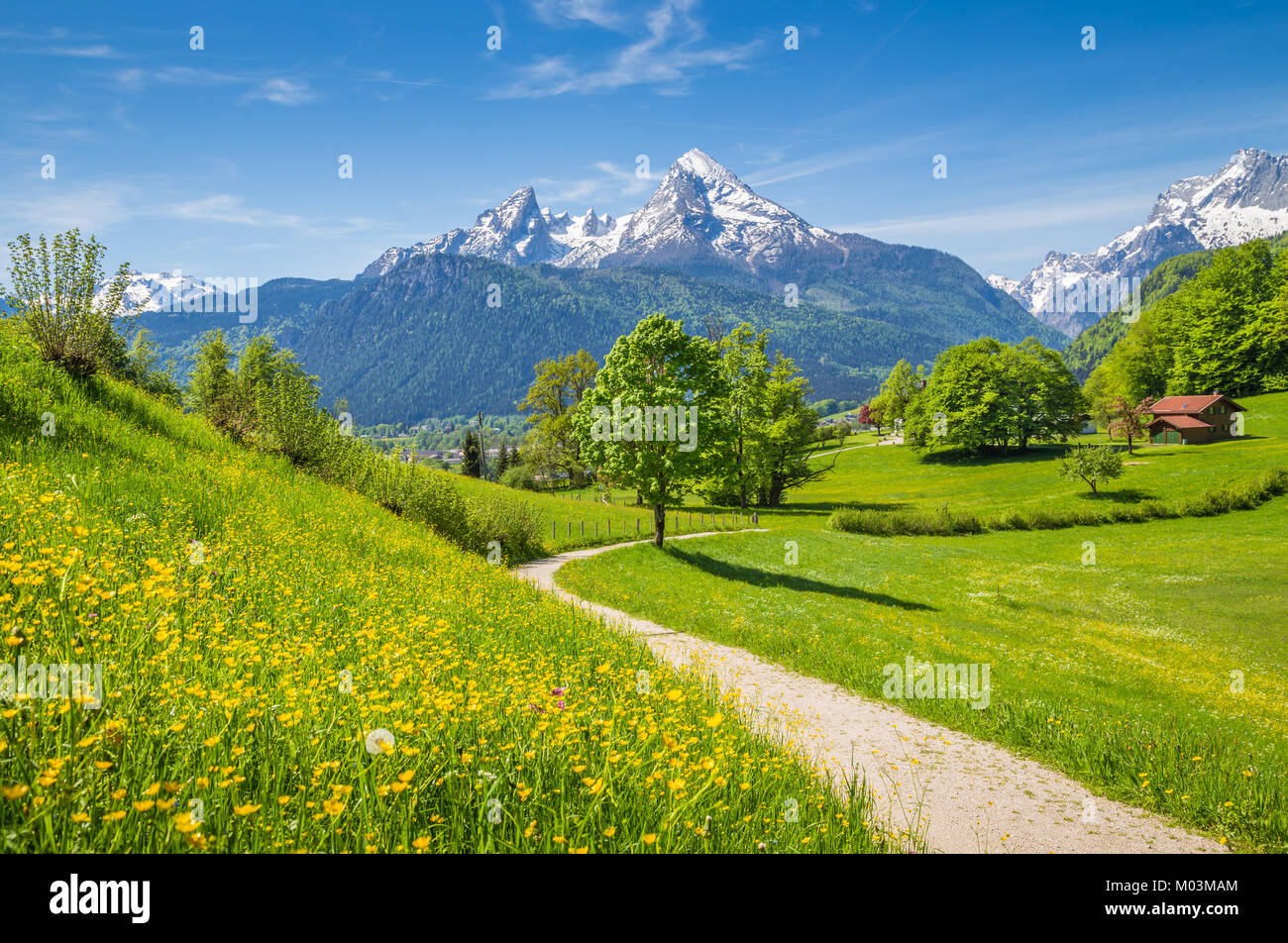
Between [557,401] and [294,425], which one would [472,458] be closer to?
[557,401]

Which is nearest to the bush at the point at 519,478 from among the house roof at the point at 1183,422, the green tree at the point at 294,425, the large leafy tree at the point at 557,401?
the large leafy tree at the point at 557,401

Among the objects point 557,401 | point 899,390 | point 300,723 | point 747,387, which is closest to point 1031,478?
point 747,387

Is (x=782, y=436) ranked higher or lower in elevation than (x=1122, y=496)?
higher

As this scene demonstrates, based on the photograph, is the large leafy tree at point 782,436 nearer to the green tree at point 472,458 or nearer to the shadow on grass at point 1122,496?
the shadow on grass at point 1122,496

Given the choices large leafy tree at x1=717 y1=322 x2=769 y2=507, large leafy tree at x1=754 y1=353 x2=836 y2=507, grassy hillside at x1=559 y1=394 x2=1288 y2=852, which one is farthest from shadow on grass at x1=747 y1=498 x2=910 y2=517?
grassy hillside at x1=559 y1=394 x2=1288 y2=852

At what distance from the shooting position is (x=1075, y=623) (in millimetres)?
26781

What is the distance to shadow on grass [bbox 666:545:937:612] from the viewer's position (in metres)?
28.5

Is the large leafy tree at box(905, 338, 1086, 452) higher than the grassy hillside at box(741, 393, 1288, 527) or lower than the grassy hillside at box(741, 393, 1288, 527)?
higher

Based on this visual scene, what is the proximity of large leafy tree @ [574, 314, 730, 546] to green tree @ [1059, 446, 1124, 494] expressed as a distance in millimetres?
43314

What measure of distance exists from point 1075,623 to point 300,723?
3165 cm

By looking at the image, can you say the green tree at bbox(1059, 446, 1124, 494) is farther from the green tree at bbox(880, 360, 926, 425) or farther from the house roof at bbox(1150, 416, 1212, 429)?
the green tree at bbox(880, 360, 926, 425)
